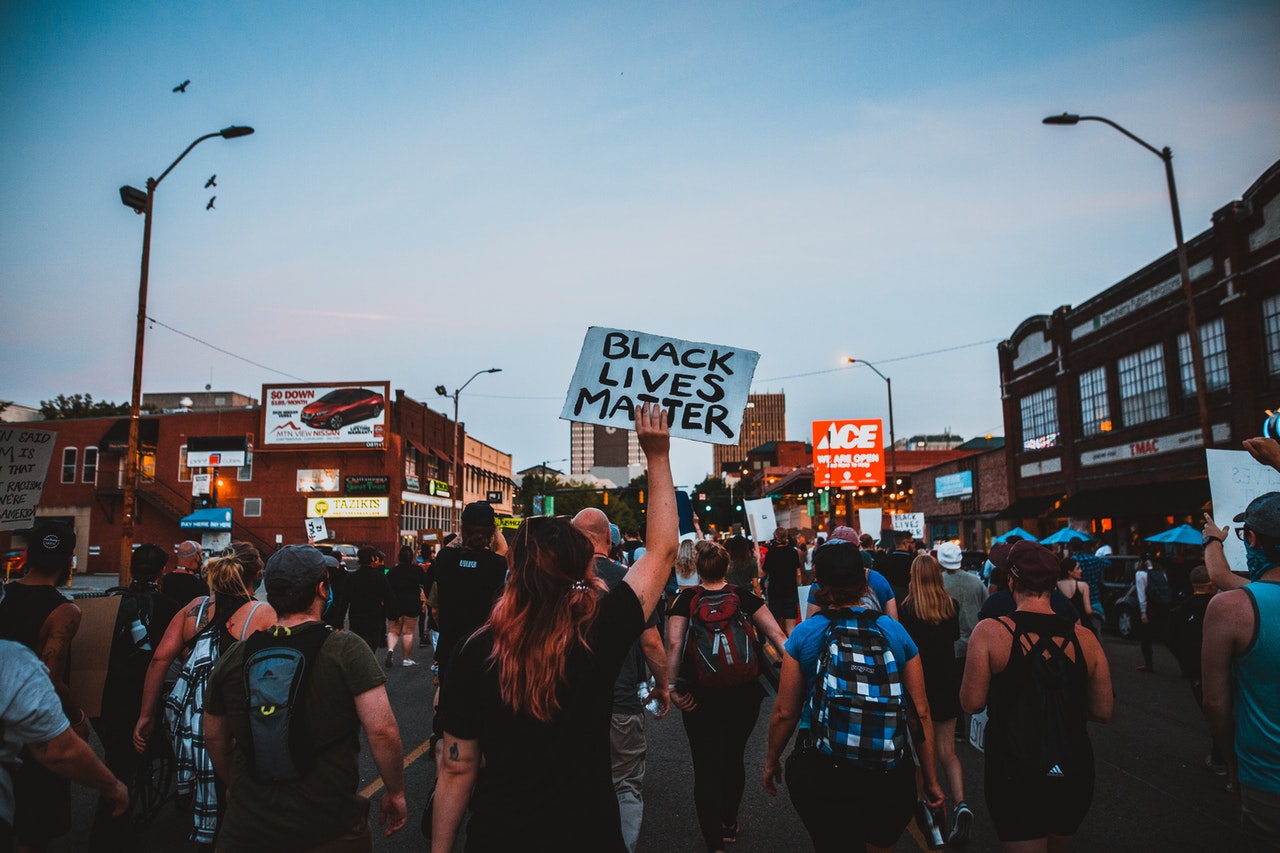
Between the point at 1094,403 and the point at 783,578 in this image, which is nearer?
the point at 783,578

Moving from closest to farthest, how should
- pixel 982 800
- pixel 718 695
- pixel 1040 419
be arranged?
1. pixel 718 695
2. pixel 982 800
3. pixel 1040 419

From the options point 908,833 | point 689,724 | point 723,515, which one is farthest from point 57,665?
point 723,515

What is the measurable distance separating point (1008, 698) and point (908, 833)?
2723 mm

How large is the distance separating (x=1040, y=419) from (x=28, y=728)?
37.4m

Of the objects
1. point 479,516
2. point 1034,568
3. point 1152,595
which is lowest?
point 1152,595

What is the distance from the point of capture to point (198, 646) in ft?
15.4

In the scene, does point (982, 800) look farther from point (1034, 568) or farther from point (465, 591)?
point (465, 591)

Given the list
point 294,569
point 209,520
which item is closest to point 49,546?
point 294,569

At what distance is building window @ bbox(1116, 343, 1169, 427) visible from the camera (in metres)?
26.5

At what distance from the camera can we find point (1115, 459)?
2895 cm

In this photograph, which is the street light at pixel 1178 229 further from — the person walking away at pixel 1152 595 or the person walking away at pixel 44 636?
the person walking away at pixel 44 636

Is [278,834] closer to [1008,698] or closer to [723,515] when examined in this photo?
[1008,698]

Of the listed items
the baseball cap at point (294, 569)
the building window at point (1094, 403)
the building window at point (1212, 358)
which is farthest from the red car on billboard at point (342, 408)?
the baseball cap at point (294, 569)

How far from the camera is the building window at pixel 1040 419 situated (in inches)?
1330
